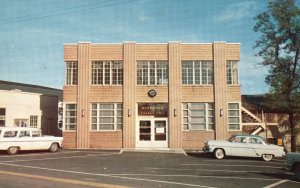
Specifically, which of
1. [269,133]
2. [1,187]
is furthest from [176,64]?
[1,187]

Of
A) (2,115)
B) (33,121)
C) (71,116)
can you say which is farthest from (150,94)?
(2,115)

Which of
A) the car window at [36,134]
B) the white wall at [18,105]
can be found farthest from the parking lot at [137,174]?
the white wall at [18,105]

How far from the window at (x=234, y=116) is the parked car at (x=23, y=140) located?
44.1ft

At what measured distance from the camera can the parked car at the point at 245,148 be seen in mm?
23406

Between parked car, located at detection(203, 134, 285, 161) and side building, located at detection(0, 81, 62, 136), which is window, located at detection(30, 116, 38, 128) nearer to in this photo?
side building, located at detection(0, 81, 62, 136)

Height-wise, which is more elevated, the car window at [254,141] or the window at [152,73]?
the window at [152,73]

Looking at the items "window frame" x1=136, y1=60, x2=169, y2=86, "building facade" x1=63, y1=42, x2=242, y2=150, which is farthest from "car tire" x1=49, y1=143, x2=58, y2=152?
"window frame" x1=136, y1=60, x2=169, y2=86

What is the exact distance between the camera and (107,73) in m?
30.7

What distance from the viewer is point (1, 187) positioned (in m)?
12.1

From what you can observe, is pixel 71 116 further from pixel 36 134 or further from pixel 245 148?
pixel 245 148

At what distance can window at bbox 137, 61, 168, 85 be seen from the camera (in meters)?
30.5

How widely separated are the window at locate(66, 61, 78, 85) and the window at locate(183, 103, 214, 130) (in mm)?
9132

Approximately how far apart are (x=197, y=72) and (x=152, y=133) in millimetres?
6109

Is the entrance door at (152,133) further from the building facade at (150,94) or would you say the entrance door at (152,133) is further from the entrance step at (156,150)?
the entrance step at (156,150)
